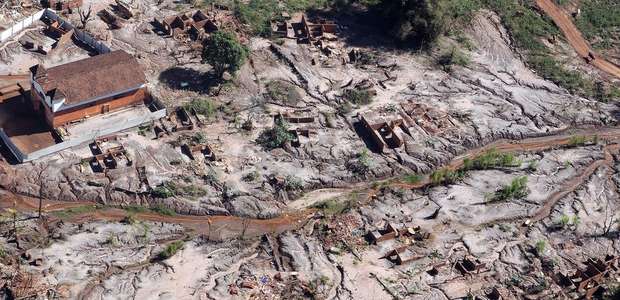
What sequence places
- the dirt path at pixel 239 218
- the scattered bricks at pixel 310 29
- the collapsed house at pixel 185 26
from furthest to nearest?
the scattered bricks at pixel 310 29
the collapsed house at pixel 185 26
the dirt path at pixel 239 218

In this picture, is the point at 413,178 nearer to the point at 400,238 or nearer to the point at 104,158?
the point at 400,238

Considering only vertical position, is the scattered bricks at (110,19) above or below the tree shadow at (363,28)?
below

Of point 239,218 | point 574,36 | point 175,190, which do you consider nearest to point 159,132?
point 175,190

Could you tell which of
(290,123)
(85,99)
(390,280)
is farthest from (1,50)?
(390,280)

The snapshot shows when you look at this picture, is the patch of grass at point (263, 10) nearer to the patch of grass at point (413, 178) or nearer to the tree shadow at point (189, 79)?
the tree shadow at point (189, 79)

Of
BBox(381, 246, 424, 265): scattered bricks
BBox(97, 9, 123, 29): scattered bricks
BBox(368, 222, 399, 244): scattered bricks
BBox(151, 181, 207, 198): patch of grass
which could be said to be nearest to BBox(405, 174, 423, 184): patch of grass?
BBox(368, 222, 399, 244): scattered bricks

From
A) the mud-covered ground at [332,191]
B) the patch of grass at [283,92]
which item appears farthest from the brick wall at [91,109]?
the patch of grass at [283,92]
